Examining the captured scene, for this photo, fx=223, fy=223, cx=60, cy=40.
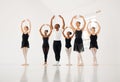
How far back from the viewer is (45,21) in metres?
8.41

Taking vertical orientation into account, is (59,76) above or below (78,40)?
below

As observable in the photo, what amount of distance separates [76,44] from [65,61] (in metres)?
3.43

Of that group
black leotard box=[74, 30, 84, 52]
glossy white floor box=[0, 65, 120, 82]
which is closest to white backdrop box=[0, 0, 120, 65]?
black leotard box=[74, 30, 84, 52]

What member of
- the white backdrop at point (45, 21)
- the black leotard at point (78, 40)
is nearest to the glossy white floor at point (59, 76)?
the black leotard at point (78, 40)

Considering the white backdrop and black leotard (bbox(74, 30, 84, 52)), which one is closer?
black leotard (bbox(74, 30, 84, 52))

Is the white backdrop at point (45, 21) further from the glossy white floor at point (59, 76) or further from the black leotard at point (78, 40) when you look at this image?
the glossy white floor at point (59, 76)

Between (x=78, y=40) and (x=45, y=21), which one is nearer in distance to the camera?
(x=78, y=40)

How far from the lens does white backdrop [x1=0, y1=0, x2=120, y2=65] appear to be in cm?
595

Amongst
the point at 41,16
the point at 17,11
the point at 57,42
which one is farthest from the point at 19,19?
the point at 57,42

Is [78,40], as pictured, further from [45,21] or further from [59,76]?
[45,21]

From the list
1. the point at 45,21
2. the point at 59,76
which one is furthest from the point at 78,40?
the point at 45,21

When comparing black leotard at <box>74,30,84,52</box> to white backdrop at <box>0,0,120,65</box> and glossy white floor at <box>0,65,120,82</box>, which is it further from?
glossy white floor at <box>0,65,120,82</box>

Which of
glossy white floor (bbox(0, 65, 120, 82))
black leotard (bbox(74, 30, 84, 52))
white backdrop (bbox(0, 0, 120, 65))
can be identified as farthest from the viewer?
white backdrop (bbox(0, 0, 120, 65))

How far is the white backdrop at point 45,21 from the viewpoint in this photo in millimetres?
5949
